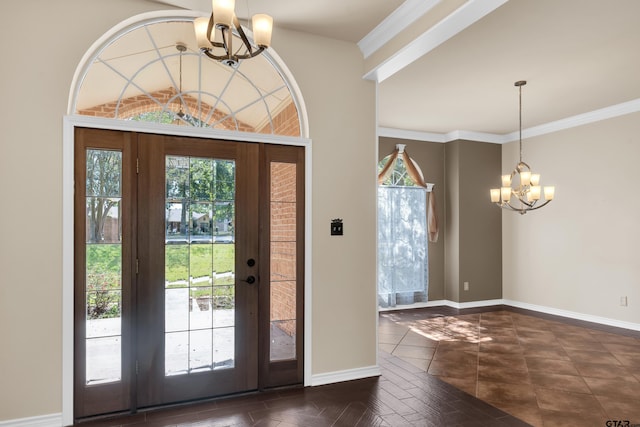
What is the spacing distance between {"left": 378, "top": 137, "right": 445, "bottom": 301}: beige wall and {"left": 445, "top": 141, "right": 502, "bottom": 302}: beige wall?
112mm

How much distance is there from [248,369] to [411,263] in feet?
13.7

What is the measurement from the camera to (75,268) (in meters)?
2.88

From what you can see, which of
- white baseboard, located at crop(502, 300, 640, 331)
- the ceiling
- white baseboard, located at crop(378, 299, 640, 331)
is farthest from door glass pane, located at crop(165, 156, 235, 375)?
white baseboard, located at crop(502, 300, 640, 331)

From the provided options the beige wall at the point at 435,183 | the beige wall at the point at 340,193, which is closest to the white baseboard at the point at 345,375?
the beige wall at the point at 340,193

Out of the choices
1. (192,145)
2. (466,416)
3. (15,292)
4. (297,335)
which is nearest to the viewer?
(15,292)

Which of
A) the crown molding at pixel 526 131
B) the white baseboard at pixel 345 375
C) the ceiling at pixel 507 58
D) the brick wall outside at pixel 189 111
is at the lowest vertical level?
the white baseboard at pixel 345 375

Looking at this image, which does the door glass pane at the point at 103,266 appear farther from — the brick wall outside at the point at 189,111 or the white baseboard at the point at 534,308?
the white baseboard at the point at 534,308

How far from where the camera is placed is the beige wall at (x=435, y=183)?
6996mm

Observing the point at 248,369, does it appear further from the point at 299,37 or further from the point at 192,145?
the point at 299,37

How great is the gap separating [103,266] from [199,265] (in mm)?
684

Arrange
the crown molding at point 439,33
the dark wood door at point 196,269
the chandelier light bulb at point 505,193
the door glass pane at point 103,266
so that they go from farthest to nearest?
the chandelier light bulb at point 505,193
the dark wood door at point 196,269
the door glass pane at point 103,266
the crown molding at point 439,33

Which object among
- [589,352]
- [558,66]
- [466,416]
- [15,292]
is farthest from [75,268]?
[589,352]

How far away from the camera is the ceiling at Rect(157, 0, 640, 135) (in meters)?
3.13

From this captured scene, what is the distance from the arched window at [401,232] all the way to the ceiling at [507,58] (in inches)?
39.3
